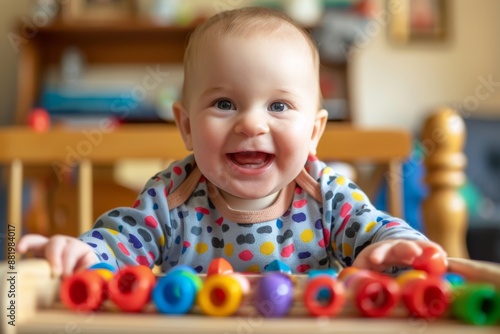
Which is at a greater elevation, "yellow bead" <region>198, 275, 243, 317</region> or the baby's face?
the baby's face

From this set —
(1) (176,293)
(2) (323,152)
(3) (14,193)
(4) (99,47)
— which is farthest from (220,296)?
(4) (99,47)

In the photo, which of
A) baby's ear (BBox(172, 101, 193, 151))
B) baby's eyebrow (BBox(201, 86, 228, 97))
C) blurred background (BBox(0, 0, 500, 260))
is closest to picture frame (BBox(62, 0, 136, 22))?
blurred background (BBox(0, 0, 500, 260))

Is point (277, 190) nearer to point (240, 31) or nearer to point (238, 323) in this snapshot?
point (240, 31)

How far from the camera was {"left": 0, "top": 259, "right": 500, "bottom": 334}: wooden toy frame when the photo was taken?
0.44m

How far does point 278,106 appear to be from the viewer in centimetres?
74

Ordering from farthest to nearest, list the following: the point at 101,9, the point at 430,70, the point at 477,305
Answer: the point at 430,70
the point at 101,9
the point at 477,305

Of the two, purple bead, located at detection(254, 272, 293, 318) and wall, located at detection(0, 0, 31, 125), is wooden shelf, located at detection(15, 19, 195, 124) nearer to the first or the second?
wall, located at detection(0, 0, 31, 125)

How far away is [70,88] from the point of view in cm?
321

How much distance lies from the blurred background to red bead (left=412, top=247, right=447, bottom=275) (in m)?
2.24

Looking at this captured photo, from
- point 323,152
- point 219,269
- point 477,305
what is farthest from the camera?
point 323,152

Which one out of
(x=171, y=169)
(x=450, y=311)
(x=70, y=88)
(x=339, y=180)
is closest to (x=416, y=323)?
(x=450, y=311)

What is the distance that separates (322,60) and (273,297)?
2733mm

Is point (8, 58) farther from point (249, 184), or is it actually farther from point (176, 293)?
point (176, 293)

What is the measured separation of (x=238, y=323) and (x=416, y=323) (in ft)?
0.43
